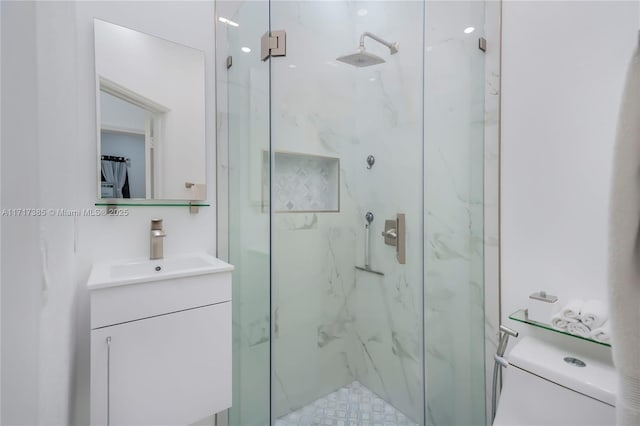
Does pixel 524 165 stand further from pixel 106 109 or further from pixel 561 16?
pixel 106 109

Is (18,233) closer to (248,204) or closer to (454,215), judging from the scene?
(248,204)

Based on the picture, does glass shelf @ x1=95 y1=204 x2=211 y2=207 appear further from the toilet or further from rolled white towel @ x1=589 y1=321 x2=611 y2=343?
rolled white towel @ x1=589 y1=321 x2=611 y2=343

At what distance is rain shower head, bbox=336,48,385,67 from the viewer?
1620 millimetres

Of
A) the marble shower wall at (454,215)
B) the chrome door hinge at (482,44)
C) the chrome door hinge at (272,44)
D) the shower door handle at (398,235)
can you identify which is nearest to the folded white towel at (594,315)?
the marble shower wall at (454,215)

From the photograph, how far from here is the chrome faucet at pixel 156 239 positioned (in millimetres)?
1586

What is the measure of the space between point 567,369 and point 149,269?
5.74 ft

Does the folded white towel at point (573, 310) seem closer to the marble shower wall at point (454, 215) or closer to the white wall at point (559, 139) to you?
the white wall at point (559, 139)

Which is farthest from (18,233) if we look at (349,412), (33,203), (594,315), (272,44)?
(349,412)

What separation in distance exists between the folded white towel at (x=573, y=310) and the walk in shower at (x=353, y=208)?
376 millimetres

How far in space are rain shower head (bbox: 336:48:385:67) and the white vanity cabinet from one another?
123 cm

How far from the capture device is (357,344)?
81.7 inches

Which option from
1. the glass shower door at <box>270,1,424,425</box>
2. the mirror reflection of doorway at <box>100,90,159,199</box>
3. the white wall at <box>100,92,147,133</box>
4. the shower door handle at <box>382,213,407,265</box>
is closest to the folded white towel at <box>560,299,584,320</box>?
the glass shower door at <box>270,1,424,425</box>

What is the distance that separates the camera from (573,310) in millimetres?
1147

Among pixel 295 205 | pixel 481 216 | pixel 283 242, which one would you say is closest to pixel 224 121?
pixel 295 205
